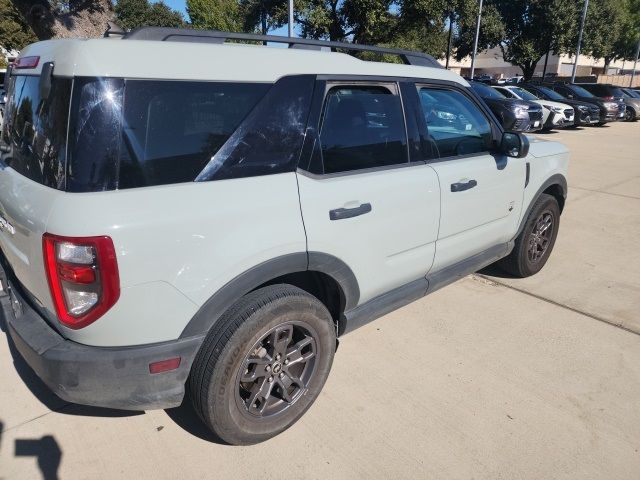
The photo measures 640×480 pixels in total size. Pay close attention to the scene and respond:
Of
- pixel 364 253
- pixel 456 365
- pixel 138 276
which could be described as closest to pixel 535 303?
pixel 456 365

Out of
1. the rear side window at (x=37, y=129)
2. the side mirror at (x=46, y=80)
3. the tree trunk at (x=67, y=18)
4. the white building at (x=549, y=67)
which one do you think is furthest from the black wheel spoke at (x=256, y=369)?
the white building at (x=549, y=67)

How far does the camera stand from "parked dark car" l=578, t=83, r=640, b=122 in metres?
20.2

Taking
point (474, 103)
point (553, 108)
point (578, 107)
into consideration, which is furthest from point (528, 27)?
point (474, 103)

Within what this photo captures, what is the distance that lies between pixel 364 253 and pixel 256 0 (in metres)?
22.3

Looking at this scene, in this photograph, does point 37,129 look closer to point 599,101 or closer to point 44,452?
point 44,452

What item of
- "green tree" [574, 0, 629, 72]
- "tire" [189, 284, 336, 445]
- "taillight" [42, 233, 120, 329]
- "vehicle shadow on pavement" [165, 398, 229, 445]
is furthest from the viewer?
"green tree" [574, 0, 629, 72]

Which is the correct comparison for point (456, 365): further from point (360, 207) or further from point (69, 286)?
point (69, 286)

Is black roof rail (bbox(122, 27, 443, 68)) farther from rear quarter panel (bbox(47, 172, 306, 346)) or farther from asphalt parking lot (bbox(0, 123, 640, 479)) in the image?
asphalt parking lot (bbox(0, 123, 640, 479))

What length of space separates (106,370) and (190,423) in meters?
0.83

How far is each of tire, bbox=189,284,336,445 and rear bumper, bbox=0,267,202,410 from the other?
0.12 metres

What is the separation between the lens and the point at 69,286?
179 cm

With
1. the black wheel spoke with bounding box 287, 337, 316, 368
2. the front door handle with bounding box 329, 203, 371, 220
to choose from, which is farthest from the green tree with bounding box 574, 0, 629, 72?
the black wheel spoke with bounding box 287, 337, 316, 368

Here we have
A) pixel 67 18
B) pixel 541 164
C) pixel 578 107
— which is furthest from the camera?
pixel 578 107

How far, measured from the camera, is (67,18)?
32.7 feet
